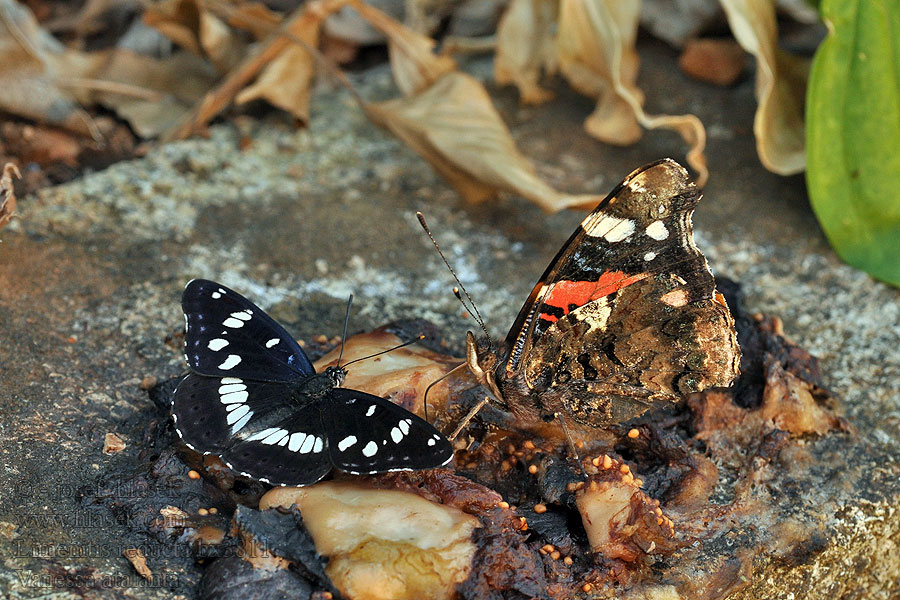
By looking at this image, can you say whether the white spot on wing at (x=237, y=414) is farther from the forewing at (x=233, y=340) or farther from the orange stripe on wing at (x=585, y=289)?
the orange stripe on wing at (x=585, y=289)

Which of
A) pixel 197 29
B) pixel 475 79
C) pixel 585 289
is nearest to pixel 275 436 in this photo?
pixel 585 289

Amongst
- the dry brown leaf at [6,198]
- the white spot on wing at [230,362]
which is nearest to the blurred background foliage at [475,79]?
the dry brown leaf at [6,198]

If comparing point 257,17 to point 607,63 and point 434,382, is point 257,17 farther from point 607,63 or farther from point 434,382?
point 434,382

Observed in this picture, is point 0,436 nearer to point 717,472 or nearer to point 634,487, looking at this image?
point 634,487

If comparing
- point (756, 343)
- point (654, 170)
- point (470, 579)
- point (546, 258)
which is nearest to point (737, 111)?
point (546, 258)

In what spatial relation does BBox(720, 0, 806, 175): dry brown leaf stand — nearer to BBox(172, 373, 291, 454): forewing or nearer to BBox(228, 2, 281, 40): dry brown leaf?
BBox(228, 2, 281, 40): dry brown leaf
